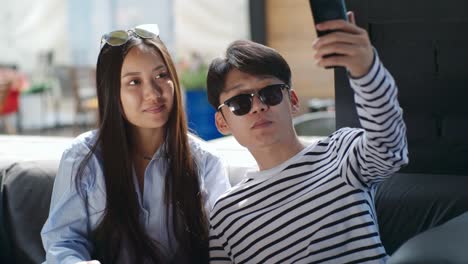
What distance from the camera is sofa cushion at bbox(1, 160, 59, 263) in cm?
269

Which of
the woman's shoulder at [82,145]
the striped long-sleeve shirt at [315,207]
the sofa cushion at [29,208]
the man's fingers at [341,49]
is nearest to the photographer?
the man's fingers at [341,49]

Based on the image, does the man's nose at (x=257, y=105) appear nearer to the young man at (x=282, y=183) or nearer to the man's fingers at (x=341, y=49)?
the young man at (x=282, y=183)

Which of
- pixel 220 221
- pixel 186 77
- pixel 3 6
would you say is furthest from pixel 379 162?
pixel 3 6

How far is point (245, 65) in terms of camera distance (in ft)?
6.47

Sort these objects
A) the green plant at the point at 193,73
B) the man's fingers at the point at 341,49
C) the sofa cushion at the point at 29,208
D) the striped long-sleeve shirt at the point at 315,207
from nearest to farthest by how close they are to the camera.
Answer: the man's fingers at the point at 341,49 → the striped long-sleeve shirt at the point at 315,207 → the sofa cushion at the point at 29,208 → the green plant at the point at 193,73

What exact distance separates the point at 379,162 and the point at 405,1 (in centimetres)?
83

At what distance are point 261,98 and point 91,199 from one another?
68 centimetres

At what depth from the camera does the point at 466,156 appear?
228 cm

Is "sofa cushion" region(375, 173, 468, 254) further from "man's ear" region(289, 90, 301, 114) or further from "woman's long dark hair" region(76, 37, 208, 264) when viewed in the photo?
"woman's long dark hair" region(76, 37, 208, 264)

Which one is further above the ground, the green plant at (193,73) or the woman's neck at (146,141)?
the woman's neck at (146,141)

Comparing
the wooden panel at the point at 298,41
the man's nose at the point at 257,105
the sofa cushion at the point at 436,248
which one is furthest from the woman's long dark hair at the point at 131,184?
the wooden panel at the point at 298,41

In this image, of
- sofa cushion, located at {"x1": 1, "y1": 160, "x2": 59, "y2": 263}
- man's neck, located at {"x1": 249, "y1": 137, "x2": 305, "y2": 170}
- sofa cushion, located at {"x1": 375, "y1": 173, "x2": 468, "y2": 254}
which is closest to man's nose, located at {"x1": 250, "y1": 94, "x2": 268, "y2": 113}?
man's neck, located at {"x1": 249, "y1": 137, "x2": 305, "y2": 170}

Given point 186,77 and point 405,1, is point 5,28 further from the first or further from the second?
point 405,1

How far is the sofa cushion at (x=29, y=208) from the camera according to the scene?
2688 mm
